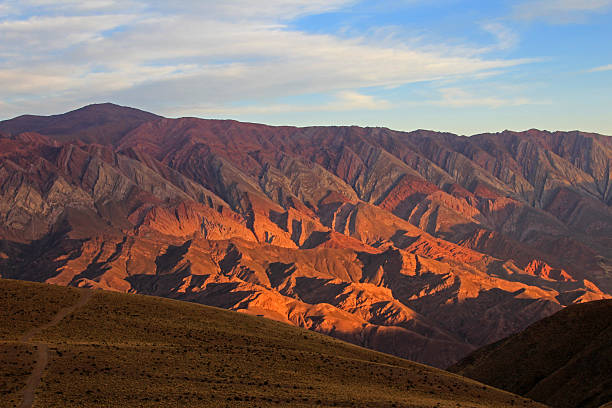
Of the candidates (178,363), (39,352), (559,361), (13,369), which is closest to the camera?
(13,369)

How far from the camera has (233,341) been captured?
7338 centimetres

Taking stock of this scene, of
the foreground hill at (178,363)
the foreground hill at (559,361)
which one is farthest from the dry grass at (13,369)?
the foreground hill at (559,361)

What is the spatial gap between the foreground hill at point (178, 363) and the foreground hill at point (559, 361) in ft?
46.3

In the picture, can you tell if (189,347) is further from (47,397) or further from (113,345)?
(47,397)

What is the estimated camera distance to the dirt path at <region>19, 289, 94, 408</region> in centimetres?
5136

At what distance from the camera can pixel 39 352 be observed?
2405 inches

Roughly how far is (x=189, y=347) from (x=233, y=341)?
5.95m

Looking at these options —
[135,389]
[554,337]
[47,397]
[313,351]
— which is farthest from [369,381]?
[554,337]

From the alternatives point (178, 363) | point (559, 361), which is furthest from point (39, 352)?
point (559, 361)

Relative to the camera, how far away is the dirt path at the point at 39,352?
51359mm

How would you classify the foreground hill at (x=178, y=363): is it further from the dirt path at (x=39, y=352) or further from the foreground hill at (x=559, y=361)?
the foreground hill at (x=559, y=361)

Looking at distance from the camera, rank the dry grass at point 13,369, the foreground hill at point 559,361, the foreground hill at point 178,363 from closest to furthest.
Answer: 1. the dry grass at point 13,369
2. the foreground hill at point 178,363
3. the foreground hill at point 559,361

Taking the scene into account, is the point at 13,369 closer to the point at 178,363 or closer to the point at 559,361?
the point at 178,363

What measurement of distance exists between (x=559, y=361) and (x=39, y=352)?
58.6 metres
